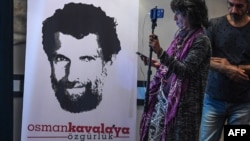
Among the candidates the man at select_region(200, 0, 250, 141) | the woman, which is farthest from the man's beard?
the man at select_region(200, 0, 250, 141)

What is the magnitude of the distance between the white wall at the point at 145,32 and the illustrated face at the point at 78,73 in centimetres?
26

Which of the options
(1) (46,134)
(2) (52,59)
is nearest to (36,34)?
(2) (52,59)

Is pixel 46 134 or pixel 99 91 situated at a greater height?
pixel 99 91

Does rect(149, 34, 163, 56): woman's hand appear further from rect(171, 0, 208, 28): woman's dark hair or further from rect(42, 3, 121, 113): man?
rect(42, 3, 121, 113): man

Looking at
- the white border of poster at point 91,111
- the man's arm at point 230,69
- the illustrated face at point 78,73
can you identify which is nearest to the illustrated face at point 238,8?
→ the man's arm at point 230,69

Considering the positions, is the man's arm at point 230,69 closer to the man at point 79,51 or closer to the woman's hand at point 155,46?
the woman's hand at point 155,46

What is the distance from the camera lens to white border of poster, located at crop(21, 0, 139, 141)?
2426 mm

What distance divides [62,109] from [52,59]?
0.33m

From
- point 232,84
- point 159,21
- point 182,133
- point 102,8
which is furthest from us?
point 159,21

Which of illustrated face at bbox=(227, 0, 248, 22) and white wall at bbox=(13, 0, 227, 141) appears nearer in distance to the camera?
illustrated face at bbox=(227, 0, 248, 22)

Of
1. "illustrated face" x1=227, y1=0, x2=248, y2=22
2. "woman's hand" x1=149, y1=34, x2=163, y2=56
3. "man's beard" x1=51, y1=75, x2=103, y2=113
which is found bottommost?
"man's beard" x1=51, y1=75, x2=103, y2=113

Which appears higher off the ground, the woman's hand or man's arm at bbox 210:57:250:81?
the woman's hand

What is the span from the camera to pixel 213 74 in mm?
2418

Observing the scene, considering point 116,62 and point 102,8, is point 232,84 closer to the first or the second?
point 116,62
